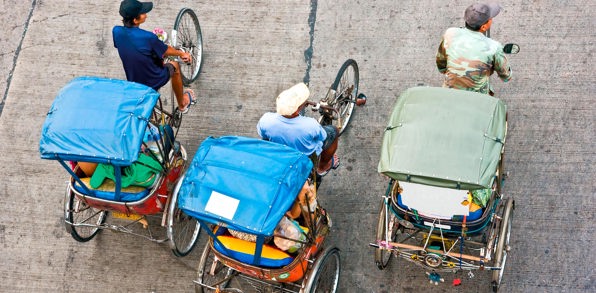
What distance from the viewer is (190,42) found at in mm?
6676

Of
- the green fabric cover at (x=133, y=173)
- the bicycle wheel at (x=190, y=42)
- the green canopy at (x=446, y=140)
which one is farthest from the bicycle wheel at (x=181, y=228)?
the green canopy at (x=446, y=140)

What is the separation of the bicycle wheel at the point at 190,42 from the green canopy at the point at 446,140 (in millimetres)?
2806

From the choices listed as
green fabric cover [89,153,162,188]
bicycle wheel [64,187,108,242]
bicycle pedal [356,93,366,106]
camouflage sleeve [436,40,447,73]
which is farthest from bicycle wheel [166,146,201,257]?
camouflage sleeve [436,40,447,73]

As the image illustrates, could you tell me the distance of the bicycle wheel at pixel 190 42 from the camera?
661cm

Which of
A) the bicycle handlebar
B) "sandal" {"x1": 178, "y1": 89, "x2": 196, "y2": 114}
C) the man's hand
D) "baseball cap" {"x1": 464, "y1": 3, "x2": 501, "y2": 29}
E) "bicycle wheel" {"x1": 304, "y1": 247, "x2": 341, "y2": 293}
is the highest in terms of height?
"baseball cap" {"x1": 464, "y1": 3, "x2": 501, "y2": 29}

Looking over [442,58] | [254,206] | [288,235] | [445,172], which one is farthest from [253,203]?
[442,58]

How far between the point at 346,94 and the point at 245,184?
6.95ft

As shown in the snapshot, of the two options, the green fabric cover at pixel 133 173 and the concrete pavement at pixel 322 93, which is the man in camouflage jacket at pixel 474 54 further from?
the green fabric cover at pixel 133 173

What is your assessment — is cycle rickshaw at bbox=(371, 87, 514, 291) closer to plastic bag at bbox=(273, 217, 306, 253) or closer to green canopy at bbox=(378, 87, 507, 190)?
green canopy at bbox=(378, 87, 507, 190)

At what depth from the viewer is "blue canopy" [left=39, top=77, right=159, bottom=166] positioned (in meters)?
4.71

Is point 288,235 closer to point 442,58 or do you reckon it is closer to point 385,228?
point 385,228

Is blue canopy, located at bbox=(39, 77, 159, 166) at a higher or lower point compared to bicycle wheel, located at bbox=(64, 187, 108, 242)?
higher

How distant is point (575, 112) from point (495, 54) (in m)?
1.39

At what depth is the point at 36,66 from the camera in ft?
23.1
